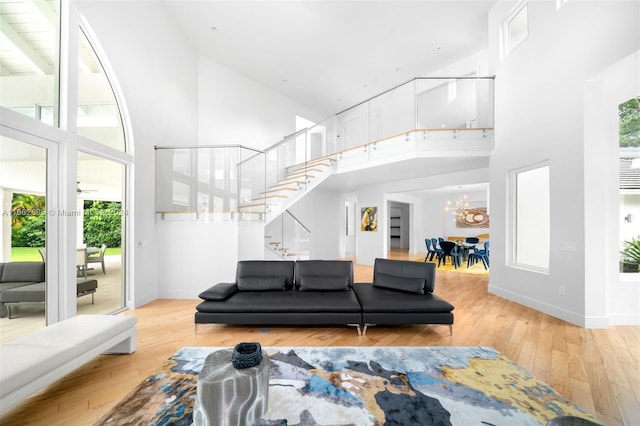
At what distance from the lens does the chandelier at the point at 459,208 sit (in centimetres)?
1221

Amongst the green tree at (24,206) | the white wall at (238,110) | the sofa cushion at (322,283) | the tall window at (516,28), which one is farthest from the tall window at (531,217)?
the green tree at (24,206)

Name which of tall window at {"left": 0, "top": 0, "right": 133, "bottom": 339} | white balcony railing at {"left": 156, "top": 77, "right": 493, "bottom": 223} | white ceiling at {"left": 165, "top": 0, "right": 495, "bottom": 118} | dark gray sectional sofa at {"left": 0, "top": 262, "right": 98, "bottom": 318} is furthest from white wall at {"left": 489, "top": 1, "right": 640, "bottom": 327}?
dark gray sectional sofa at {"left": 0, "top": 262, "right": 98, "bottom": 318}

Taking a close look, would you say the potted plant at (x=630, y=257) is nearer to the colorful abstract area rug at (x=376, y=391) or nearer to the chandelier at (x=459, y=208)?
the colorful abstract area rug at (x=376, y=391)

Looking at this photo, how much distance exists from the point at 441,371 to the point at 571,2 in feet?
17.3

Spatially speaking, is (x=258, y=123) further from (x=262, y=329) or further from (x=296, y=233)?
(x=262, y=329)

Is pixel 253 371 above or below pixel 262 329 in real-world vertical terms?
above

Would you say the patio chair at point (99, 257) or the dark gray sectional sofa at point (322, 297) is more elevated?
the patio chair at point (99, 257)

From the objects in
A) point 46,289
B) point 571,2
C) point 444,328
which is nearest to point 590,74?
point 571,2

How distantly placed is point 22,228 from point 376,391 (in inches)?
163

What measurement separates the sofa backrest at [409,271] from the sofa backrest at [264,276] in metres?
1.40

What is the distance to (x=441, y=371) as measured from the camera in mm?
2580

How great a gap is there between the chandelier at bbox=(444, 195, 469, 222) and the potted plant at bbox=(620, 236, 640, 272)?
8.08 metres

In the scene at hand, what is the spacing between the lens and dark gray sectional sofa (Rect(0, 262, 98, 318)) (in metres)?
2.94

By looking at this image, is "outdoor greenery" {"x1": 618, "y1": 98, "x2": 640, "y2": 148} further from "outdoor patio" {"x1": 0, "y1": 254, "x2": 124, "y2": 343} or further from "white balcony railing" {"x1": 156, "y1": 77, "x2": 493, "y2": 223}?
"outdoor patio" {"x1": 0, "y1": 254, "x2": 124, "y2": 343}
